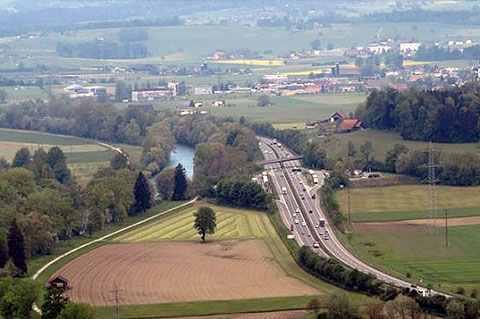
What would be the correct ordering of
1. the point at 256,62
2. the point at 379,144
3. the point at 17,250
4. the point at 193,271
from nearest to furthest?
the point at 193,271
the point at 17,250
the point at 379,144
the point at 256,62

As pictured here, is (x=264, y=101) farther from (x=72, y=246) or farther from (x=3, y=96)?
(x=72, y=246)

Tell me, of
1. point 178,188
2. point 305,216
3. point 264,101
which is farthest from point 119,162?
point 264,101

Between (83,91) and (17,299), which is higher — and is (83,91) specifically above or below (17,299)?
below

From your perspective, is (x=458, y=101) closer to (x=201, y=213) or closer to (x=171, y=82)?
(x=201, y=213)

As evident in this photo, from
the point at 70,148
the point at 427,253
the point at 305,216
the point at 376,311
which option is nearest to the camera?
the point at 376,311

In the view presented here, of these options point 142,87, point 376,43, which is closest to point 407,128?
point 142,87

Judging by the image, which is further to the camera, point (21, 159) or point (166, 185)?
point (21, 159)
